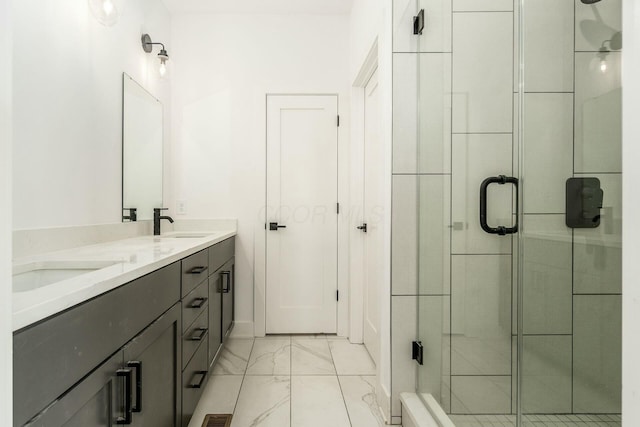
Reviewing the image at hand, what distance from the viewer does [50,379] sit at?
68 centimetres

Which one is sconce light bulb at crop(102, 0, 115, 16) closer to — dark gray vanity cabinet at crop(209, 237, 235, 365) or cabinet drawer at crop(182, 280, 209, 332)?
dark gray vanity cabinet at crop(209, 237, 235, 365)

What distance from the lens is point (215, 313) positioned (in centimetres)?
224

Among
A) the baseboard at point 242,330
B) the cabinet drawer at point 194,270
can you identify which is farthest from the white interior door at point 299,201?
the cabinet drawer at point 194,270

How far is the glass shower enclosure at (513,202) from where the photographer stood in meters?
0.81

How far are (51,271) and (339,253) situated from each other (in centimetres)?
210

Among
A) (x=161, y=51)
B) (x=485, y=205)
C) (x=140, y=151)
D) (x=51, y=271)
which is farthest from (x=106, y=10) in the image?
(x=485, y=205)

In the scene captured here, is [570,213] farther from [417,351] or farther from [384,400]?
[384,400]

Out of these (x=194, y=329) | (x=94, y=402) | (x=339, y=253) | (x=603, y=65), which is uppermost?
(x=603, y=65)

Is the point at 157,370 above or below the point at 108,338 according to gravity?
below

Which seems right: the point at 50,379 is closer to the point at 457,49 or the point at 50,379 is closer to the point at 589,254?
the point at 589,254

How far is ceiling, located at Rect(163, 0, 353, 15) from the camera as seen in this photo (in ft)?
9.40

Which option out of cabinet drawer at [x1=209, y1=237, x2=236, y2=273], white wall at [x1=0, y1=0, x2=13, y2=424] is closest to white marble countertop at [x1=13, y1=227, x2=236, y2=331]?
white wall at [x1=0, y1=0, x2=13, y2=424]

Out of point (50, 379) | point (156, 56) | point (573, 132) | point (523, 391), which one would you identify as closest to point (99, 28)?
point (156, 56)

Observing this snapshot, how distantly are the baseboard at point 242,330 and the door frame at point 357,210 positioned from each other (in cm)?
83
